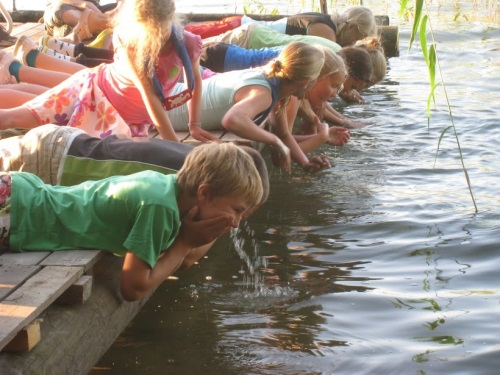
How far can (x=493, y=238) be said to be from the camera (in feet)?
16.7

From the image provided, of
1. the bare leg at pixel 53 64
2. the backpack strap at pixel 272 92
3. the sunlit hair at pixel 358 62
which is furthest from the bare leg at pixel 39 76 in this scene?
the sunlit hair at pixel 358 62

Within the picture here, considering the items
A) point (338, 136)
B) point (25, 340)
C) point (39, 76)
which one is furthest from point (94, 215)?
point (338, 136)

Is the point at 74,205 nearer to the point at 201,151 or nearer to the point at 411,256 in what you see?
the point at 201,151

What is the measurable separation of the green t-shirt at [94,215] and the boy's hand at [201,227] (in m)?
0.05

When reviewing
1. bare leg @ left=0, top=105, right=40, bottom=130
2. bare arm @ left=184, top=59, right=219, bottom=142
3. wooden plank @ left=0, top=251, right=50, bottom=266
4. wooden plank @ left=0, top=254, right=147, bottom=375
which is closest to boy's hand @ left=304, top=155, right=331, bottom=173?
bare arm @ left=184, top=59, right=219, bottom=142

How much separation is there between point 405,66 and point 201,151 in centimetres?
772

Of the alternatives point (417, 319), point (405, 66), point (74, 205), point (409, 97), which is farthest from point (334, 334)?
point (405, 66)

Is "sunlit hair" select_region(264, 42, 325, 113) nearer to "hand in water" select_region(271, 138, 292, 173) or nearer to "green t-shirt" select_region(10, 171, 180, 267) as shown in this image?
"hand in water" select_region(271, 138, 292, 173)

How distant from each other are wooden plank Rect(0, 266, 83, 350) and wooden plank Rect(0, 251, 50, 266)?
0.32 feet

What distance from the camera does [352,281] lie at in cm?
459

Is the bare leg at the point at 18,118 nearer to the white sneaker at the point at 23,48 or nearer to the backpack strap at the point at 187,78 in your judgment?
the backpack strap at the point at 187,78

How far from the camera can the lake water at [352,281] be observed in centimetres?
376

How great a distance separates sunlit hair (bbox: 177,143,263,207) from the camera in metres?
3.24

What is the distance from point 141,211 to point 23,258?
0.44 metres
